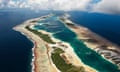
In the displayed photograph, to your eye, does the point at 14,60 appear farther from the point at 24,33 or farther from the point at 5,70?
the point at 24,33

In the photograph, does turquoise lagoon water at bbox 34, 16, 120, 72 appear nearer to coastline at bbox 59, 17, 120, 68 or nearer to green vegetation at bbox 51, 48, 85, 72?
coastline at bbox 59, 17, 120, 68

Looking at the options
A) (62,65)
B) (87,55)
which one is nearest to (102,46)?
(87,55)

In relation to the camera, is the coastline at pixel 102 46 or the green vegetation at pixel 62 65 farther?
the coastline at pixel 102 46

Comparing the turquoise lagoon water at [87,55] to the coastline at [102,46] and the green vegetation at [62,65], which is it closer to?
the coastline at [102,46]

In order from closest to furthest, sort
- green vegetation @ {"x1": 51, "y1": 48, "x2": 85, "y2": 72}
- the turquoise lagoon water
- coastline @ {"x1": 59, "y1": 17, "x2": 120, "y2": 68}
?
1. green vegetation @ {"x1": 51, "y1": 48, "x2": 85, "y2": 72}
2. the turquoise lagoon water
3. coastline @ {"x1": 59, "y1": 17, "x2": 120, "y2": 68}

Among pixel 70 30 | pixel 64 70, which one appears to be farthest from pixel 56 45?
pixel 70 30

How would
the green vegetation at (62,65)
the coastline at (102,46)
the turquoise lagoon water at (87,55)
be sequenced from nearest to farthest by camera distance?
the green vegetation at (62,65)
the turquoise lagoon water at (87,55)
the coastline at (102,46)

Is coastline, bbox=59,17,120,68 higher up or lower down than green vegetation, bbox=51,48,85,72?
higher up

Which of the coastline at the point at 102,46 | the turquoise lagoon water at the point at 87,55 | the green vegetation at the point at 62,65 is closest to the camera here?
the green vegetation at the point at 62,65

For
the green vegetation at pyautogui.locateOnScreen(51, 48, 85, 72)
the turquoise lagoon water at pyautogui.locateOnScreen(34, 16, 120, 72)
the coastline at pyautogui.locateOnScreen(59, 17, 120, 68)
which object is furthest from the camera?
the coastline at pyautogui.locateOnScreen(59, 17, 120, 68)

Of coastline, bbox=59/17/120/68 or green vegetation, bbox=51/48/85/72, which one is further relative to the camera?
coastline, bbox=59/17/120/68

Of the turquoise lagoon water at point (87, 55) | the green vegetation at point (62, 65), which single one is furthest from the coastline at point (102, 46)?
the green vegetation at point (62, 65)

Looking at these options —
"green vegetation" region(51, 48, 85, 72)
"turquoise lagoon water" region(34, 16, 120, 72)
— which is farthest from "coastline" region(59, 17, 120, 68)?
"green vegetation" region(51, 48, 85, 72)
